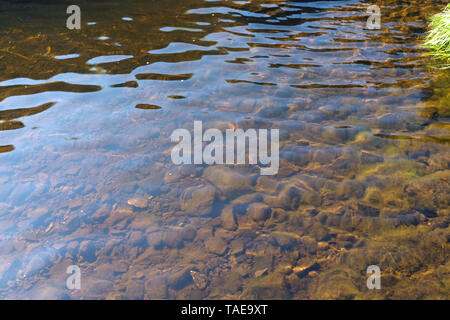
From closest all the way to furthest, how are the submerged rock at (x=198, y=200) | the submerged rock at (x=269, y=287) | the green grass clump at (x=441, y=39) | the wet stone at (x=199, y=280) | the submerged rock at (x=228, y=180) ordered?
the submerged rock at (x=269, y=287), the wet stone at (x=199, y=280), the submerged rock at (x=198, y=200), the submerged rock at (x=228, y=180), the green grass clump at (x=441, y=39)

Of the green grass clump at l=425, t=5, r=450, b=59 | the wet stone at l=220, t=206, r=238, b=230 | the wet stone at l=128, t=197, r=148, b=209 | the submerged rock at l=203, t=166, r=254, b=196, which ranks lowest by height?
the wet stone at l=220, t=206, r=238, b=230

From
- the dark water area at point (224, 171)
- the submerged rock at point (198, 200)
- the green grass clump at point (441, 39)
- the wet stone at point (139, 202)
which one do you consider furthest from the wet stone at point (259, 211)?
the green grass clump at point (441, 39)

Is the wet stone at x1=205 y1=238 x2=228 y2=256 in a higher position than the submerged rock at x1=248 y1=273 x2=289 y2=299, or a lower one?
higher

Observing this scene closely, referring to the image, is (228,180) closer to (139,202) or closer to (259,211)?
(259,211)

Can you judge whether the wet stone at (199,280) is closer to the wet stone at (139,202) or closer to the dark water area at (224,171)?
the dark water area at (224,171)

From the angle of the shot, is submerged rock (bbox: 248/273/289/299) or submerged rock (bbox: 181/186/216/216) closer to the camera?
submerged rock (bbox: 248/273/289/299)

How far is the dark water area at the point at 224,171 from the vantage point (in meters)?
2.91

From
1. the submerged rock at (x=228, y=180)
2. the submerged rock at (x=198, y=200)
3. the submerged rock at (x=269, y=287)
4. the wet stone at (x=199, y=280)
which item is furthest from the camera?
the submerged rock at (x=228, y=180)

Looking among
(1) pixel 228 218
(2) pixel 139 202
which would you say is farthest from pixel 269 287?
(2) pixel 139 202

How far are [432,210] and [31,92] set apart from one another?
5722mm

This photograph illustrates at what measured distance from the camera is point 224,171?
154 inches

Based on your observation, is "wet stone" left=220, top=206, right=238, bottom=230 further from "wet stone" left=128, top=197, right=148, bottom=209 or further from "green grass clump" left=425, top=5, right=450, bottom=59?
"green grass clump" left=425, top=5, right=450, bottom=59

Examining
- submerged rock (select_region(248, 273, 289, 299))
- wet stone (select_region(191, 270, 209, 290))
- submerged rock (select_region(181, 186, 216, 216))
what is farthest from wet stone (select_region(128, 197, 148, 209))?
submerged rock (select_region(248, 273, 289, 299))

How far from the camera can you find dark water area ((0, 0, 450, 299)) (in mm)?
2908
